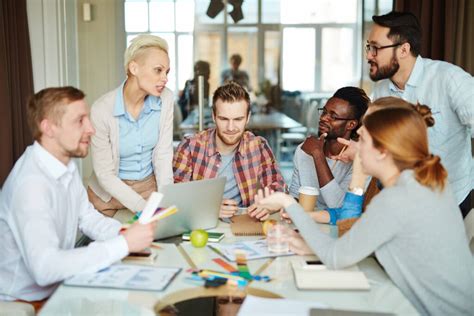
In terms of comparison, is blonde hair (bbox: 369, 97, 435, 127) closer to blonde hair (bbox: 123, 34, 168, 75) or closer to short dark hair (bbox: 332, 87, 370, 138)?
short dark hair (bbox: 332, 87, 370, 138)

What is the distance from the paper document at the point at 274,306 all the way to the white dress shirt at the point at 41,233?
486mm

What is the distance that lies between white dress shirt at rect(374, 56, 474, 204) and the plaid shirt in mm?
825

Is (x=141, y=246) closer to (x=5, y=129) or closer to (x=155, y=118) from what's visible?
(x=155, y=118)

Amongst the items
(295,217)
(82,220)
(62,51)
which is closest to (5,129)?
(62,51)

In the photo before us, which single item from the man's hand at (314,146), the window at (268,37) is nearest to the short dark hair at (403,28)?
the man's hand at (314,146)

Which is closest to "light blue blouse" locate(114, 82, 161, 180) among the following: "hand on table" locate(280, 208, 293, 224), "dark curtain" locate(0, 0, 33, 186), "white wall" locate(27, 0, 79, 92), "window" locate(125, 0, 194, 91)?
"hand on table" locate(280, 208, 293, 224)

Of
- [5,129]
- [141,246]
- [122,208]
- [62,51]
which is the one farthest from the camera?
[62,51]

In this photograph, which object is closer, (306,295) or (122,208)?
(306,295)

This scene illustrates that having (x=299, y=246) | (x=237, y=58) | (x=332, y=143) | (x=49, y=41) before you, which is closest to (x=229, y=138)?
(x=332, y=143)

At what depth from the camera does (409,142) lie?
1.93 meters

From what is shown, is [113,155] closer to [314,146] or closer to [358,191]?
[314,146]

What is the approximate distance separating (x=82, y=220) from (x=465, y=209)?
2098 mm

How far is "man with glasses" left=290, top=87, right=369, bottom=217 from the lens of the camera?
299 cm

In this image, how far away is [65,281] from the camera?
1829 millimetres
